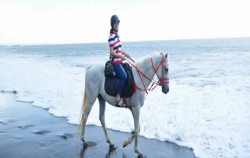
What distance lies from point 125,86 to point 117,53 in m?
0.77

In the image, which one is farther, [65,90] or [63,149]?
[65,90]

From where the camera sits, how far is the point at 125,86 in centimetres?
635

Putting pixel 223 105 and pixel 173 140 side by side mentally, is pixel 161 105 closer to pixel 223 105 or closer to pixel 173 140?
pixel 223 105

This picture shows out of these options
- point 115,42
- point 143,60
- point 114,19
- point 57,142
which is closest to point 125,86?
point 143,60

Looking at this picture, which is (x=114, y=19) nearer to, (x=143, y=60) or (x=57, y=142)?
(x=143, y=60)

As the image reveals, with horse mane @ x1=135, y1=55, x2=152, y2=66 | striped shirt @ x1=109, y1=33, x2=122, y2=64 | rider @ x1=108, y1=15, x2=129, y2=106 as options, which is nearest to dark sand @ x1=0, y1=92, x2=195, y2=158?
rider @ x1=108, y1=15, x2=129, y2=106

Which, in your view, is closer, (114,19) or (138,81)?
(114,19)

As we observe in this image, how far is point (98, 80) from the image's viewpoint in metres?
6.95

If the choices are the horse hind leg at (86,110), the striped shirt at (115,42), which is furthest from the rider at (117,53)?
the horse hind leg at (86,110)

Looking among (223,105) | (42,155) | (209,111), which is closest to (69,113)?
(42,155)

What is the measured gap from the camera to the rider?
6160 mm

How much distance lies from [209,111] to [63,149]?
569 cm

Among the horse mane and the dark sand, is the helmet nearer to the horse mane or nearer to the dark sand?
the horse mane

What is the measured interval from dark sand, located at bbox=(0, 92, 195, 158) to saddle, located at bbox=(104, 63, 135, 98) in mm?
1449
